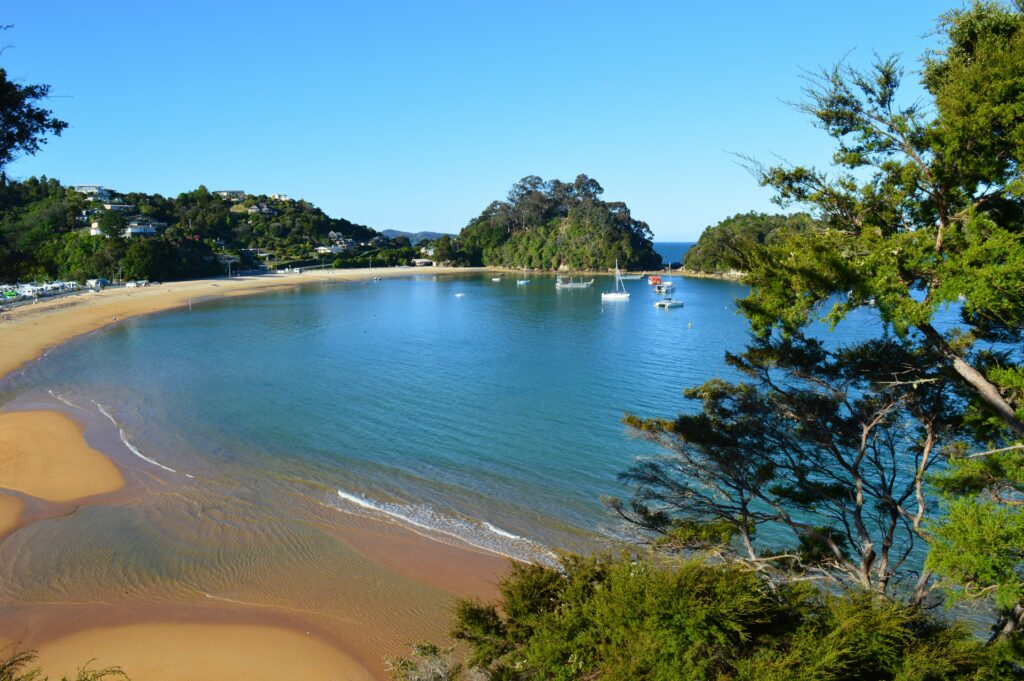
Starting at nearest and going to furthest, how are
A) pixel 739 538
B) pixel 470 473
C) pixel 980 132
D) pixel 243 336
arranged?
pixel 980 132
pixel 739 538
pixel 470 473
pixel 243 336

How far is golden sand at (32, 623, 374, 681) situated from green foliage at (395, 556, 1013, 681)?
5.13 meters

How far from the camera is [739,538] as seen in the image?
13492 millimetres

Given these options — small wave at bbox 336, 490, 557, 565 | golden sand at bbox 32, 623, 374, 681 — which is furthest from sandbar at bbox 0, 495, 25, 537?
small wave at bbox 336, 490, 557, 565

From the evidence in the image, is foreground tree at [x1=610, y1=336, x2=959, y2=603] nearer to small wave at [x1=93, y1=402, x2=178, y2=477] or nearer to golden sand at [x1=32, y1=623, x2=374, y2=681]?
golden sand at [x1=32, y1=623, x2=374, y2=681]

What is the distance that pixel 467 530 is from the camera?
1498cm

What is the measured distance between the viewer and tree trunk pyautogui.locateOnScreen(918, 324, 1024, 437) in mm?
6727

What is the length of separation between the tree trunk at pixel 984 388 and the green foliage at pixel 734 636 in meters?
2.27

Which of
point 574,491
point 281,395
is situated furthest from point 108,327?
point 574,491

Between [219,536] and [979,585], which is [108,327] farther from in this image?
[979,585]

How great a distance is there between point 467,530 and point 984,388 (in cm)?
1093

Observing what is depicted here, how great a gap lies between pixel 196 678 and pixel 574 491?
31.6 ft

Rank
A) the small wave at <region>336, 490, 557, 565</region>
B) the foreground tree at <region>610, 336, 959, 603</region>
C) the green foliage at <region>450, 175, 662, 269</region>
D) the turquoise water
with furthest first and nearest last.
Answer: the green foliage at <region>450, 175, 662, 269</region>
the turquoise water
the small wave at <region>336, 490, 557, 565</region>
the foreground tree at <region>610, 336, 959, 603</region>

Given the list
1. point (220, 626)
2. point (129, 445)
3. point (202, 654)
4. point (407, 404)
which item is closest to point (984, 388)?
point (202, 654)

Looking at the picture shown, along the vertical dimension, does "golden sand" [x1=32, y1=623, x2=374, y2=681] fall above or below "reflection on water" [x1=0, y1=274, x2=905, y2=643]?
below
